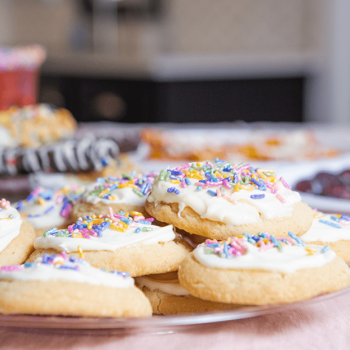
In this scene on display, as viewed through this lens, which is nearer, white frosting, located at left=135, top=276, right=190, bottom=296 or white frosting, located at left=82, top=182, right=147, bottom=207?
white frosting, located at left=135, top=276, right=190, bottom=296

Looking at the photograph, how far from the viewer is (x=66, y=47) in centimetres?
641

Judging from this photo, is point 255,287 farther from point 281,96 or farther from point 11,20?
point 11,20

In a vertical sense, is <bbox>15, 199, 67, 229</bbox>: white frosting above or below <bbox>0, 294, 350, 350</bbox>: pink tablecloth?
above

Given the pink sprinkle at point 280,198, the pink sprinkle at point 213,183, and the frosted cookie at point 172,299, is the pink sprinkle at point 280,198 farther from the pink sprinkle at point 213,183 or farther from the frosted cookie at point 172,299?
the frosted cookie at point 172,299

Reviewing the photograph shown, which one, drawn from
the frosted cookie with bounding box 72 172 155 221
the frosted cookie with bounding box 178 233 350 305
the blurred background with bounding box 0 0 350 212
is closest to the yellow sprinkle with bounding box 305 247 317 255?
the frosted cookie with bounding box 178 233 350 305

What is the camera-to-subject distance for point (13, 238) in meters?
0.80

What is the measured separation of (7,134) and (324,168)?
1333 millimetres

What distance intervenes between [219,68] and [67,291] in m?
4.71

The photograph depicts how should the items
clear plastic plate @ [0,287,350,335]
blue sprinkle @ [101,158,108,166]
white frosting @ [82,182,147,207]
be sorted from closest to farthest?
1. clear plastic plate @ [0,287,350,335]
2. white frosting @ [82,182,147,207]
3. blue sprinkle @ [101,158,108,166]

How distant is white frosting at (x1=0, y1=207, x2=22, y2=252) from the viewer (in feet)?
2.52

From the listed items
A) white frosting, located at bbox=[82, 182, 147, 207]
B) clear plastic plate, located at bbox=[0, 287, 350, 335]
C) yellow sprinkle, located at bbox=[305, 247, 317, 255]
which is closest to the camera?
clear plastic plate, located at bbox=[0, 287, 350, 335]

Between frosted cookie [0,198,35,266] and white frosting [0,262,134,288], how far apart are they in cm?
11

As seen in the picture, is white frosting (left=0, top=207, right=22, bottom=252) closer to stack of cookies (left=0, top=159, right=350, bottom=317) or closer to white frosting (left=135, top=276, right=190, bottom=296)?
stack of cookies (left=0, top=159, right=350, bottom=317)

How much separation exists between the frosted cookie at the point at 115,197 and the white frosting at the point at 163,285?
164 mm
